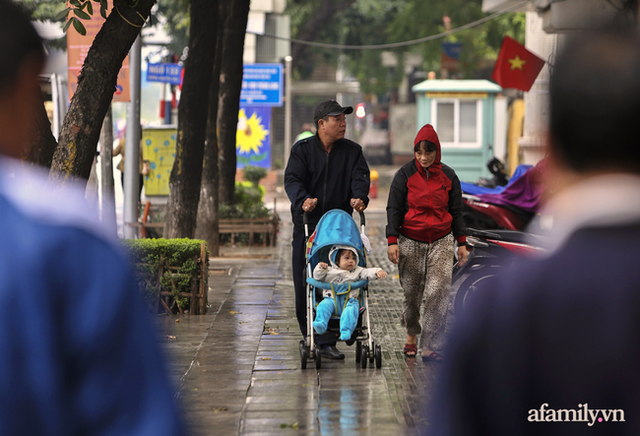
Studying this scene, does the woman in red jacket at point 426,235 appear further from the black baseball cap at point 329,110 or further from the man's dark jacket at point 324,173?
the black baseball cap at point 329,110

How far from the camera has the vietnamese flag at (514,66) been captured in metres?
14.8

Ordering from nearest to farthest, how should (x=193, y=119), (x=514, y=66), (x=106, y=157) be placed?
(x=193, y=119) → (x=106, y=157) → (x=514, y=66)

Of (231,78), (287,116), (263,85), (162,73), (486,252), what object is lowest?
(486,252)

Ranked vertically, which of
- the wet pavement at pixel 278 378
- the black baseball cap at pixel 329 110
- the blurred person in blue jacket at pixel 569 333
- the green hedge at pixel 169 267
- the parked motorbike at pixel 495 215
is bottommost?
Result: the wet pavement at pixel 278 378

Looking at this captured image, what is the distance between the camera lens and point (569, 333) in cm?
130

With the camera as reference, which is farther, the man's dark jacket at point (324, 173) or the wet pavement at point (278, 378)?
the man's dark jacket at point (324, 173)

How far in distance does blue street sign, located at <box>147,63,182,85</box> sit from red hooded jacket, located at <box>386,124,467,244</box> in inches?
445

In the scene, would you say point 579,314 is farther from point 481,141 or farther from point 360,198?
point 481,141

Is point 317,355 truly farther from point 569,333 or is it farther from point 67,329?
point 67,329

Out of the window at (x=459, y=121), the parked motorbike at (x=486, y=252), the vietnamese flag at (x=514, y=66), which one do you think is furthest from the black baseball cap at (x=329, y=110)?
the window at (x=459, y=121)

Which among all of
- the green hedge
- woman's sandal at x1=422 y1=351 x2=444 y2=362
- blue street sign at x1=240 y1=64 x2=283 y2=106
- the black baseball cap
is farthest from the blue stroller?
blue street sign at x1=240 y1=64 x2=283 y2=106

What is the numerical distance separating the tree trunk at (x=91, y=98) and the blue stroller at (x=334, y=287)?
2.00m

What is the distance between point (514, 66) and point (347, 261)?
9.89m

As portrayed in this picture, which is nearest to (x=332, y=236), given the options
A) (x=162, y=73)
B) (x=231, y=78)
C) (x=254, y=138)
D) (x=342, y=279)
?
(x=342, y=279)
